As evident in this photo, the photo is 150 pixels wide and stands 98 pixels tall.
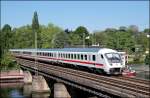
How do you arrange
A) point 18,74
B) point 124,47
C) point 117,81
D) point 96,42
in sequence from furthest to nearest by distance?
point 96,42, point 124,47, point 18,74, point 117,81

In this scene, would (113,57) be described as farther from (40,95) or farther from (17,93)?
(17,93)

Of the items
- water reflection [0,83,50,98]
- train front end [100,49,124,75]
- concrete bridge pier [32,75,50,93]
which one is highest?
train front end [100,49,124,75]

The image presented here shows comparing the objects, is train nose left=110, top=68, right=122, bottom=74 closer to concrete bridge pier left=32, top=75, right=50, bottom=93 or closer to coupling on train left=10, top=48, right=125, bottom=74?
coupling on train left=10, top=48, right=125, bottom=74

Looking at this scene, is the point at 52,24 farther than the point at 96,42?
Yes

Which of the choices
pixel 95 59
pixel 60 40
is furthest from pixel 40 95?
pixel 60 40

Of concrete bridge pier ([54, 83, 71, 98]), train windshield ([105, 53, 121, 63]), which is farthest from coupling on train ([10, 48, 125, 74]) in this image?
concrete bridge pier ([54, 83, 71, 98])

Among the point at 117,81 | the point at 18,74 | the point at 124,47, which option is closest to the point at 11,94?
the point at 18,74

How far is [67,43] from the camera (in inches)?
6850

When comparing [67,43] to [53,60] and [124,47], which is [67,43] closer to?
[124,47]

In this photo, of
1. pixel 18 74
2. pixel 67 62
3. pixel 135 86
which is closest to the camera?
pixel 135 86

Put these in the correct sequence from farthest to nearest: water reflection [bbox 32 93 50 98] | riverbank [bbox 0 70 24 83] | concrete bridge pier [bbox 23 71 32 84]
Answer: riverbank [bbox 0 70 24 83] < concrete bridge pier [bbox 23 71 32 84] < water reflection [bbox 32 93 50 98]

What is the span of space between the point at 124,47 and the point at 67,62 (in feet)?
227

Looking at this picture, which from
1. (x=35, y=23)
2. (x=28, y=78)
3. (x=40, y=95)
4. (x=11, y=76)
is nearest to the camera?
(x=40, y=95)

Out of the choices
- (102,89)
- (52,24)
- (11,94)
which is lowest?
(11,94)
